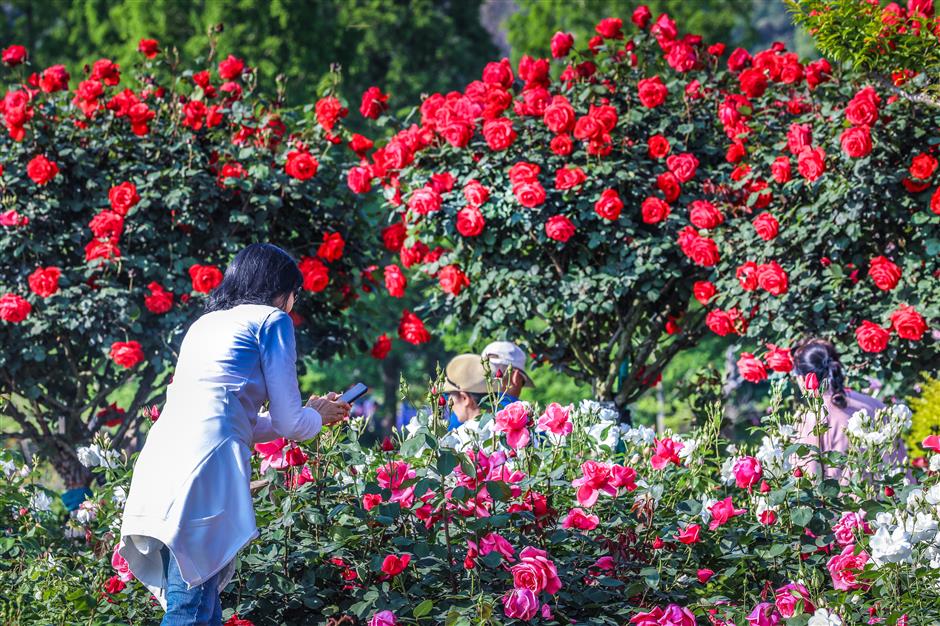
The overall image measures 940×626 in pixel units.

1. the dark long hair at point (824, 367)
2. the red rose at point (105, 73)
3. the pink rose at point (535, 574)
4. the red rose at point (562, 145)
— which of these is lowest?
the pink rose at point (535, 574)

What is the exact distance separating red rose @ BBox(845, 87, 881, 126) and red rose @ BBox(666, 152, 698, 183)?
809 millimetres

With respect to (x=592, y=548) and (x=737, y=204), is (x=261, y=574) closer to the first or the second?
(x=592, y=548)

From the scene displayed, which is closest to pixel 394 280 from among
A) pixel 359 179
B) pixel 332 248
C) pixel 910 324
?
pixel 332 248

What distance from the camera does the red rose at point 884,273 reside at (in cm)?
487

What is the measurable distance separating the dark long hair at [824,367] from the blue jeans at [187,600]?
2.55 m

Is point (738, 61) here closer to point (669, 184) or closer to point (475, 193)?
point (669, 184)

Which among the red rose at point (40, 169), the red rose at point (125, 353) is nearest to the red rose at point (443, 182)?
the red rose at point (125, 353)

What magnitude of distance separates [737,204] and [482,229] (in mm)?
1312

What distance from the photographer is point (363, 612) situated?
111 inches

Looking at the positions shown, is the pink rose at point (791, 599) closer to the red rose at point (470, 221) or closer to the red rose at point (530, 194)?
the red rose at point (530, 194)

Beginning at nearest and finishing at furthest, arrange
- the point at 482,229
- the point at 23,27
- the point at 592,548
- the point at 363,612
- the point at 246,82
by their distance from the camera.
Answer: the point at 363,612, the point at 592,548, the point at 482,229, the point at 246,82, the point at 23,27

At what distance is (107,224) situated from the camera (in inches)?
207

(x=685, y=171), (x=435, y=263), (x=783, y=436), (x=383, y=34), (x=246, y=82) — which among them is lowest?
(x=783, y=436)

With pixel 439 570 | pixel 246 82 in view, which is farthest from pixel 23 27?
pixel 439 570
